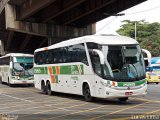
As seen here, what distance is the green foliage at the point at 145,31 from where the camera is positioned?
7806 centimetres

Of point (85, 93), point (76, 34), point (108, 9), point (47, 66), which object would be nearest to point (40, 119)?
point (85, 93)

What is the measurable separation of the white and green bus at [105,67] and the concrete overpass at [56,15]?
12.6 m

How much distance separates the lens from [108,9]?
3794cm

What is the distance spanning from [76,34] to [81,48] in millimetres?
25809

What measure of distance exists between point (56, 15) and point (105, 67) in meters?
21.4

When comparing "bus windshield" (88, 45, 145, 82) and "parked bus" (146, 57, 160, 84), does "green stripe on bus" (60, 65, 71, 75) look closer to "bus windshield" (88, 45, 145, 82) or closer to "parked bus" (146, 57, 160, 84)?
"bus windshield" (88, 45, 145, 82)

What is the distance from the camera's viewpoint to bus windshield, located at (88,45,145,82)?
1728 centimetres

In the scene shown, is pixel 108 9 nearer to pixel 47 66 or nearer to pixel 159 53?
pixel 47 66

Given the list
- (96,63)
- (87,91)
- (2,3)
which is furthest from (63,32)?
(96,63)

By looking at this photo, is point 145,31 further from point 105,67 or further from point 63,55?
point 105,67

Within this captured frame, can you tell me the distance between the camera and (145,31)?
86.4 m

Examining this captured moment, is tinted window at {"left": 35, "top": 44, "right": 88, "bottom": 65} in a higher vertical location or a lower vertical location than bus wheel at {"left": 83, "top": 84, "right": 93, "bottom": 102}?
higher

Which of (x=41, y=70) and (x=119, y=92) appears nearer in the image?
(x=119, y=92)

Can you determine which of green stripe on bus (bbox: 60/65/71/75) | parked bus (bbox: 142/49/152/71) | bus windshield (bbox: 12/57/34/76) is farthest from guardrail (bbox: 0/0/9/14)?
parked bus (bbox: 142/49/152/71)
